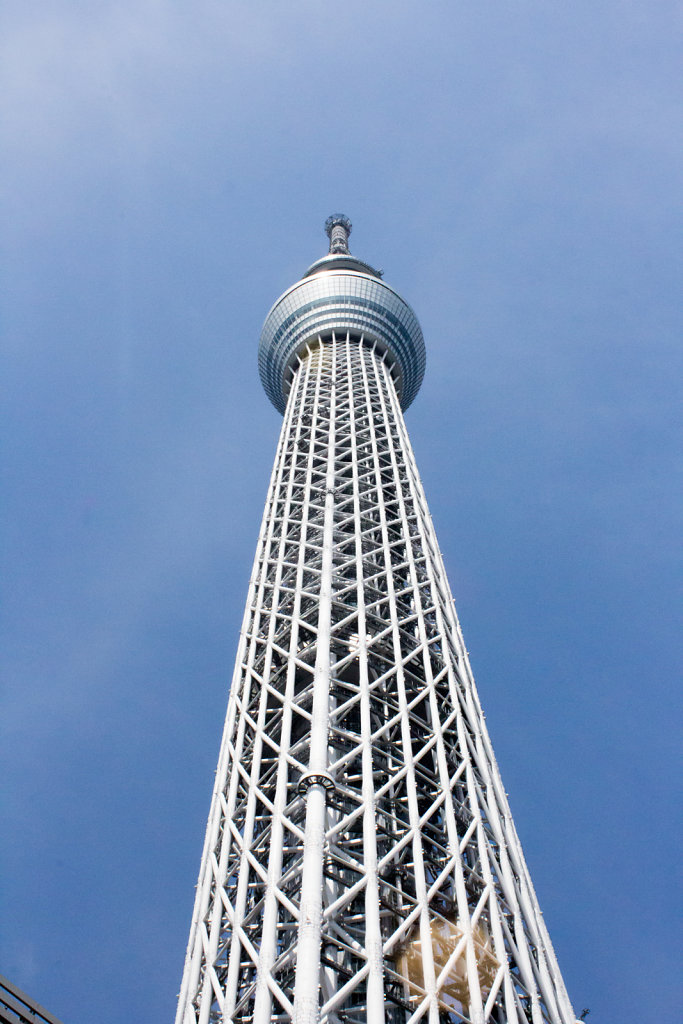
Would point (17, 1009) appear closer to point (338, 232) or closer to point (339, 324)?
point (339, 324)

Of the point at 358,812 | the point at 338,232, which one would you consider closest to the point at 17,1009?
the point at 358,812

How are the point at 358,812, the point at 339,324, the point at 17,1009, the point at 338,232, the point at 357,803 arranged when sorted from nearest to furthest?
the point at 17,1009 < the point at 358,812 < the point at 357,803 < the point at 339,324 < the point at 338,232

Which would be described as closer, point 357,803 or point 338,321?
point 357,803

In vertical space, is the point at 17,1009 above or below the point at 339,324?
below

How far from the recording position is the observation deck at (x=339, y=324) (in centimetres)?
6122

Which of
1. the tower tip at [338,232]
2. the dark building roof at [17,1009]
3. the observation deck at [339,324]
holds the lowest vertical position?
the dark building roof at [17,1009]

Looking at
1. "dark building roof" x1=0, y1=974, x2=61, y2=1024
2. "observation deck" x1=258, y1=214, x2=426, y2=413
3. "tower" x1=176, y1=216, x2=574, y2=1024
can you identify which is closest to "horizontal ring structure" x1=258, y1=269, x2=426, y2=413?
"observation deck" x1=258, y1=214, x2=426, y2=413

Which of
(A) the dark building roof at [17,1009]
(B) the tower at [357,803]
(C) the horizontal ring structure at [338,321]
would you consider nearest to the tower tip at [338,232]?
(C) the horizontal ring structure at [338,321]

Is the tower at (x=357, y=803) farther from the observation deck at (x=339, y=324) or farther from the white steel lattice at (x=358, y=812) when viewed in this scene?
the observation deck at (x=339, y=324)

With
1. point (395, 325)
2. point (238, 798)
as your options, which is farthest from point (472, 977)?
point (395, 325)

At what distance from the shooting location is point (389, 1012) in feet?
71.9

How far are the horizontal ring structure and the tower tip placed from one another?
62.3 feet

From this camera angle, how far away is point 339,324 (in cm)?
6091

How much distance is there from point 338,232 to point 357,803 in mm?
70103
